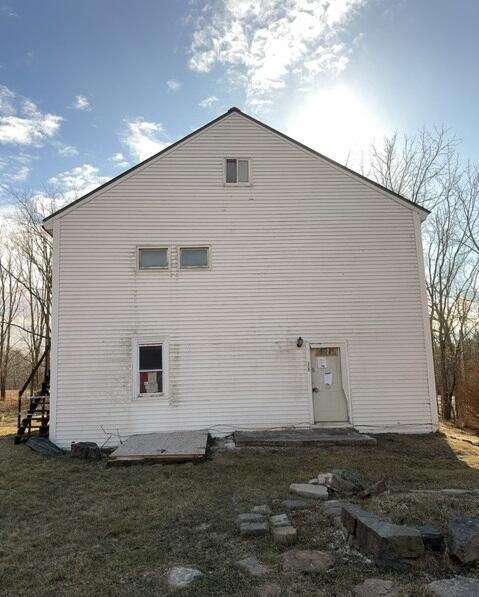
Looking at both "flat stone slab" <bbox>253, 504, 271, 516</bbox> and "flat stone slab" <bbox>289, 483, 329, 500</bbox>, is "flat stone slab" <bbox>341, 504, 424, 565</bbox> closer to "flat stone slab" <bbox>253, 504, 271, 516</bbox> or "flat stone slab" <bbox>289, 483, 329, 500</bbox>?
"flat stone slab" <bbox>253, 504, 271, 516</bbox>

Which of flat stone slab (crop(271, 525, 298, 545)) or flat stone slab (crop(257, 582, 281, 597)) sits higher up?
flat stone slab (crop(271, 525, 298, 545))

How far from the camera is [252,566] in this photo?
3.86 metres

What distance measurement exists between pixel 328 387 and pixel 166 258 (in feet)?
16.4

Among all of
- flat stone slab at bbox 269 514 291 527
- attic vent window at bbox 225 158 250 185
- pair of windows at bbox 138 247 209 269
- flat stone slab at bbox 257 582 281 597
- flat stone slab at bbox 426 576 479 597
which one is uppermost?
attic vent window at bbox 225 158 250 185

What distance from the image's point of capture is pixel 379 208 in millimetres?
11391

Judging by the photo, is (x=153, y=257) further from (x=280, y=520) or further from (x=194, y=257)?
(x=280, y=520)

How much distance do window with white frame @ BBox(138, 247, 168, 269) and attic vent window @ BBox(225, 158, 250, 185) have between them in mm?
2445

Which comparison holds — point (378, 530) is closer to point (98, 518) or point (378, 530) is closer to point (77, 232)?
point (98, 518)

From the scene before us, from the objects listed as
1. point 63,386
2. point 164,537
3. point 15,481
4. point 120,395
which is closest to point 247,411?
point 120,395

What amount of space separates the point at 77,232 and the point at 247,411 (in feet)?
19.3

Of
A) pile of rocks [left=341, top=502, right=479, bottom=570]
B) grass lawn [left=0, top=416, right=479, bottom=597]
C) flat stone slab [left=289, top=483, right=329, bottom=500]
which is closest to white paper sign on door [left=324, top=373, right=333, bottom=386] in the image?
grass lawn [left=0, top=416, right=479, bottom=597]

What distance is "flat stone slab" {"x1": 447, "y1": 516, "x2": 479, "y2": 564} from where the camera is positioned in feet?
11.5

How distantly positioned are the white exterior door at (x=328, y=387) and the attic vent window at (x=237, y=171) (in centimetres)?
460

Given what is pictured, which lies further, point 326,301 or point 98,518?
point 326,301
